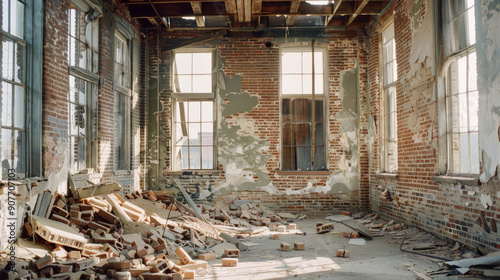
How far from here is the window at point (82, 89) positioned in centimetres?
686

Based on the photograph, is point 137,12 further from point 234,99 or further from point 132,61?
point 234,99

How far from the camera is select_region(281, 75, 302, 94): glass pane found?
407 inches

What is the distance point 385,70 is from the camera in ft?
30.3

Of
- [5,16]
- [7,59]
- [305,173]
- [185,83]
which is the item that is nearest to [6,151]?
[7,59]

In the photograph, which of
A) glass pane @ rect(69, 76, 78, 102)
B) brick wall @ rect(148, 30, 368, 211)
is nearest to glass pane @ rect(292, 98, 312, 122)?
brick wall @ rect(148, 30, 368, 211)

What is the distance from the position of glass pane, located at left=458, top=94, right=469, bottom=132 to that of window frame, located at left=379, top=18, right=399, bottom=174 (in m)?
2.17

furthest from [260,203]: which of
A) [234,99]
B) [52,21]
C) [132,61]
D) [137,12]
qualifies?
[52,21]

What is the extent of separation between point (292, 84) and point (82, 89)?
513 centimetres

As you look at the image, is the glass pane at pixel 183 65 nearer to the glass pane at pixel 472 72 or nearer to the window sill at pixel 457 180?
the window sill at pixel 457 180

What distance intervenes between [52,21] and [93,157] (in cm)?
260

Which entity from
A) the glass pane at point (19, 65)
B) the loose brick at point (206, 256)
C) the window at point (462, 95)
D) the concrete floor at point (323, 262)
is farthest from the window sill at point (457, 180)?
the glass pane at point (19, 65)

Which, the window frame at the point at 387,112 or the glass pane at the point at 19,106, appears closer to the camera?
the glass pane at the point at 19,106

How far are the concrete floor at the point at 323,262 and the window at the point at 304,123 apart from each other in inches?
128

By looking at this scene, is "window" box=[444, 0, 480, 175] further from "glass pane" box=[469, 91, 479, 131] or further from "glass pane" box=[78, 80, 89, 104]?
"glass pane" box=[78, 80, 89, 104]
